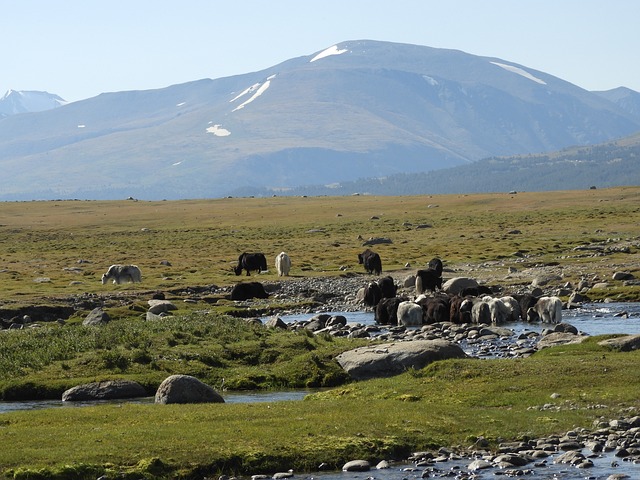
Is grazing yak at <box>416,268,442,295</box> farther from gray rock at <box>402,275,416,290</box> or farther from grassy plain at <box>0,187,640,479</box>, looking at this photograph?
grassy plain at <box>0,187,640,479</box>

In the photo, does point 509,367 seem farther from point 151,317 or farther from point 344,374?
point 151,317

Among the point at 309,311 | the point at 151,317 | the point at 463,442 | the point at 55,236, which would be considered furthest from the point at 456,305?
the point at 55,236

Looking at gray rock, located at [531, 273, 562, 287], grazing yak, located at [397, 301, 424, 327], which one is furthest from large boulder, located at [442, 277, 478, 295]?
grazing yak, located at [397, 301, 424, 327]

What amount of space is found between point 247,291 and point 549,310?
59.4 ft

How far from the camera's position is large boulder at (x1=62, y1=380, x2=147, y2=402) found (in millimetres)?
27828

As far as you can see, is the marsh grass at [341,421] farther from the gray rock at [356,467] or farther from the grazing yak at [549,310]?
A: the grazing yak at [549,310]

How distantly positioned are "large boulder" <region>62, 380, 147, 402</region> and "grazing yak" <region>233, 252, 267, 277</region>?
129 feet

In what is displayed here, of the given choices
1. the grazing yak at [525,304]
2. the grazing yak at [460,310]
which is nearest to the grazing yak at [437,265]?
the grazing yak at [525,304]

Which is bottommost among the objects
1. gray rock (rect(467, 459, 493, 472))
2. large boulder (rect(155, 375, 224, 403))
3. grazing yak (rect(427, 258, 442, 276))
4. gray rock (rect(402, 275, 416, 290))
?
gray rock (rect(402, 275, 416, 290))

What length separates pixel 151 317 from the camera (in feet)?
141

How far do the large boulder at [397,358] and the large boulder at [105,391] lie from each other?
5.85 m

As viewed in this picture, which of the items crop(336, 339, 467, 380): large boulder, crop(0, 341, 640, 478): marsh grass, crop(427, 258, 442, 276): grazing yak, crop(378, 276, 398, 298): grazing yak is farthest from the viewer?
crop(427, 258, 442, 276): grazing yak

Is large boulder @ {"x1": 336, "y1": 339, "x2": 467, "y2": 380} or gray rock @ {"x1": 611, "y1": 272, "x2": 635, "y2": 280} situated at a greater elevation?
large boulder @ {"x1": 336, "y1": 339, "x2": 467, "y2": 380}

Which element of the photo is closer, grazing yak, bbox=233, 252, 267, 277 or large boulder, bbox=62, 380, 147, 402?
large boulder, bbox=62, 380, 147, 402
